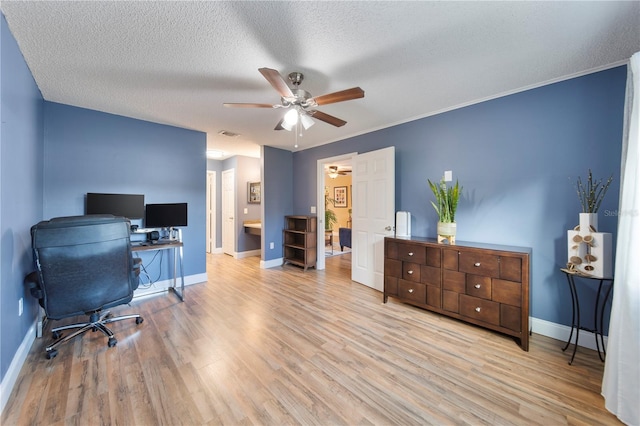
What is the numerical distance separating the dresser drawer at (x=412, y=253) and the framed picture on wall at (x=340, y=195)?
590cm

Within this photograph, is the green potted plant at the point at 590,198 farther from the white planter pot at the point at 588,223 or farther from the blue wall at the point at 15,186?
the blue wall at the point at 15,186

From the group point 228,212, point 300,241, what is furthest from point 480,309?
point 228,212

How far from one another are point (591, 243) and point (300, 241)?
4.19 metres

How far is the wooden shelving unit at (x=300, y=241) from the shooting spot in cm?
475

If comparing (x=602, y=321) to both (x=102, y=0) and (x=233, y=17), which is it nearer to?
(x=233, y=17)

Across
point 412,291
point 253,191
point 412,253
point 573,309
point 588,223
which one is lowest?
point 412,291

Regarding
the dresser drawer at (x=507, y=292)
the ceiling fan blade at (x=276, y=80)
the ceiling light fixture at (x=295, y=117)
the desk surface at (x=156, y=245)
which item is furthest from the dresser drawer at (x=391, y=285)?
the desk surface at (x=156, y=245)

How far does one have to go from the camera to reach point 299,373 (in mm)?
1807

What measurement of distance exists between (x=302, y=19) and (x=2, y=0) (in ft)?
5.83

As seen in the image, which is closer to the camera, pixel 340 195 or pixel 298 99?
pixel 298 99

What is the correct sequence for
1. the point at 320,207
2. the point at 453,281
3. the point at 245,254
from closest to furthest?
the point at 453,281 < the point at 320,207 < the point at 245,254

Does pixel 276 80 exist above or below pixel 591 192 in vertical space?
above

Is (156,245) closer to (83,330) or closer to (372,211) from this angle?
(83,330)

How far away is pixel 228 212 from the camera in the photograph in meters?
6.17
